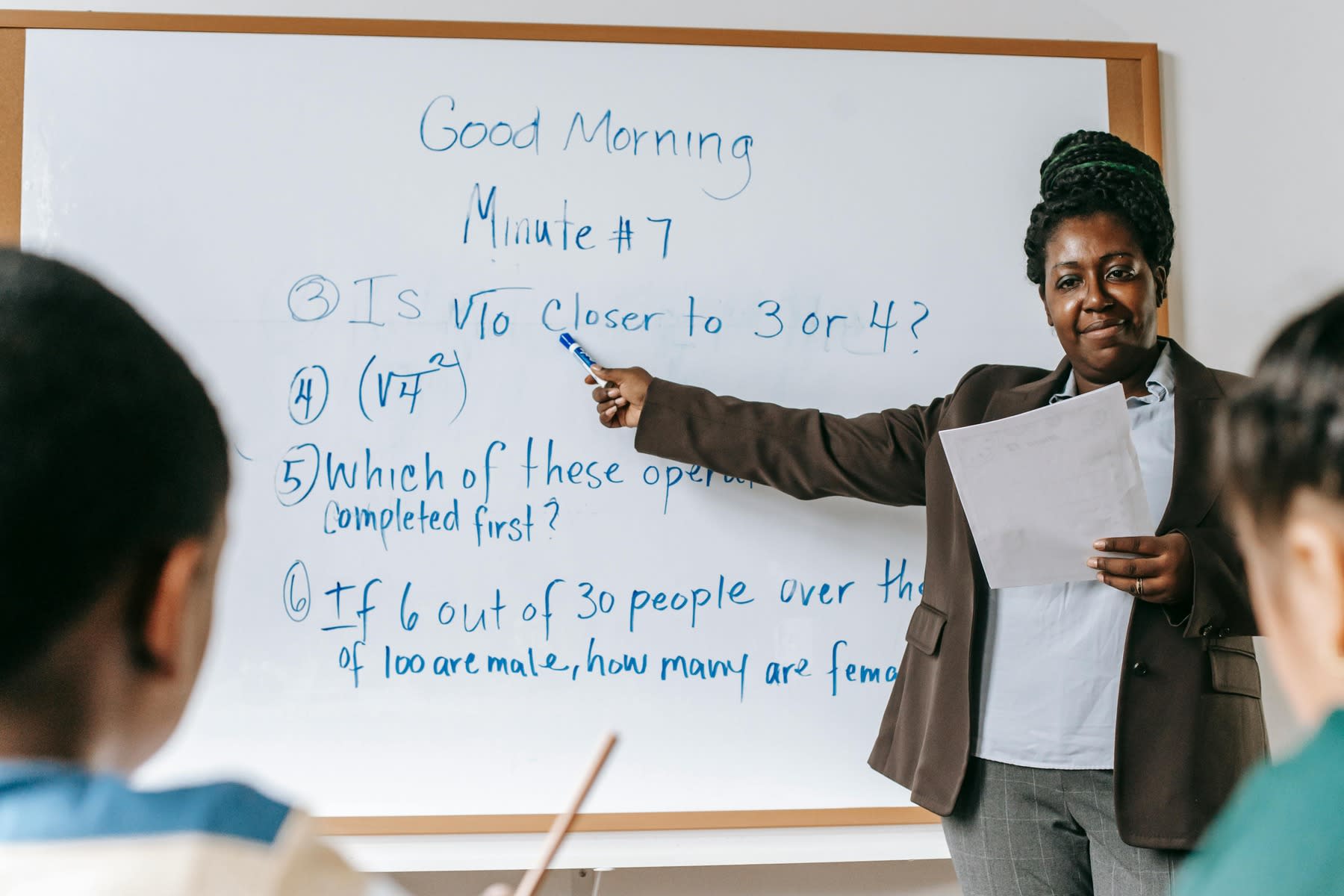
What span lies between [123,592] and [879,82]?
1398mm

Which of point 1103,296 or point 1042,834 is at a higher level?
point 1103,296

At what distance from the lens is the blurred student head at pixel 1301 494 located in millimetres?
465

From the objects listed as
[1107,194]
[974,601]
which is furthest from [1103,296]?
[974,601]

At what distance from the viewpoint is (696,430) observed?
139cm

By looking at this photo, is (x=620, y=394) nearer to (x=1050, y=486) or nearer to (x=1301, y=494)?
(x=1050, y=486)

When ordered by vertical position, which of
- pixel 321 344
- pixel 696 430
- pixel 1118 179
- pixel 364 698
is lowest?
pixel 364 698

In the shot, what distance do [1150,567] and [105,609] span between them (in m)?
1.00

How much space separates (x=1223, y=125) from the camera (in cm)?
161

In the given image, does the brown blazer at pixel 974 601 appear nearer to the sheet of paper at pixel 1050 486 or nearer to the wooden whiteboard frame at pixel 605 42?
the sheet of paper at pixel 1050 486

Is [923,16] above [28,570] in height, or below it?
above

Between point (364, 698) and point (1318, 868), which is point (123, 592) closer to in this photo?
point (1318, 868)

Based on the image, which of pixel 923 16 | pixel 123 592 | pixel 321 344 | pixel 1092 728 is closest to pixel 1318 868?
pixel 123 592

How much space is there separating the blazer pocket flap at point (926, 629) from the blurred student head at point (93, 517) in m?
0.93

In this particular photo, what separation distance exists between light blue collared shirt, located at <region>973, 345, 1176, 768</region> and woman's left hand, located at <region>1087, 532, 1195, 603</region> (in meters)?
0.02
